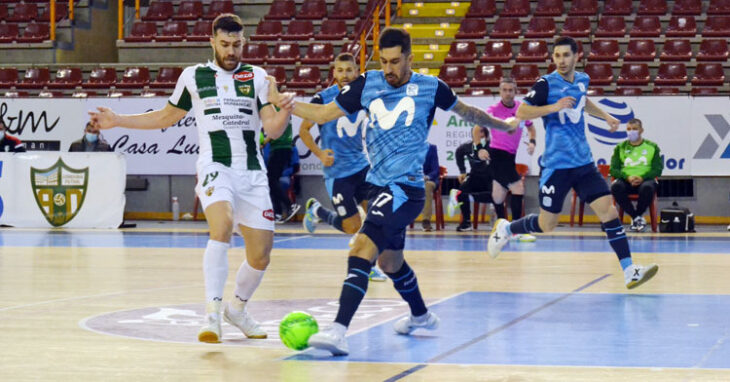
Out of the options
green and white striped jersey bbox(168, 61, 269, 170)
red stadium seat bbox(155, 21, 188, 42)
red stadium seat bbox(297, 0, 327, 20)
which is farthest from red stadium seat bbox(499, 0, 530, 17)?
green and white striped jersey bbox(168, 61, 269, 170)

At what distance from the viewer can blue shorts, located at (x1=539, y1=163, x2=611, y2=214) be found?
9438mm

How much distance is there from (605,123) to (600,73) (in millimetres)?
2386

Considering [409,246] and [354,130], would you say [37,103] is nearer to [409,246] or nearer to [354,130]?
[409,246]

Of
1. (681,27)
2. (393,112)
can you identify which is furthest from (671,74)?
(393,112)

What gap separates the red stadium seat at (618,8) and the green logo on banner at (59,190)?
11012 mm

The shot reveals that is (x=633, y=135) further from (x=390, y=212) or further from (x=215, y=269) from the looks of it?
(x=215, y=269)

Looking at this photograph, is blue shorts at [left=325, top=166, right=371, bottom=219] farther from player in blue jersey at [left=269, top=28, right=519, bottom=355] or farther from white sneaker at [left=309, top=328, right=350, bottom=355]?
white sneaker at [left=309, top=328, right=350, bottom=355]

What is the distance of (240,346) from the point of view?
623 cm

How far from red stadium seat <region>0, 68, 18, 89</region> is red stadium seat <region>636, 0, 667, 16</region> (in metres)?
13.1

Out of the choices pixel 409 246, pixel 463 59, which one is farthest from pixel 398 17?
pixel 409 246

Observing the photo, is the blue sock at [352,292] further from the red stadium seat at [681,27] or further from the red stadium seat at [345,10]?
the red stadium seat at [345,10]

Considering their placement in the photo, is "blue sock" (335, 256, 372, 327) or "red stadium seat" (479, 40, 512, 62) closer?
"blue sock" (335, 256, 372, 327)

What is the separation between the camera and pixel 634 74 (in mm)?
20547

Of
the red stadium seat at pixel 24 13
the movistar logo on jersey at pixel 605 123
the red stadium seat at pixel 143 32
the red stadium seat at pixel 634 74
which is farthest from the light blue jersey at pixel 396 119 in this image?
the red stadium seat at pixel 24 13
